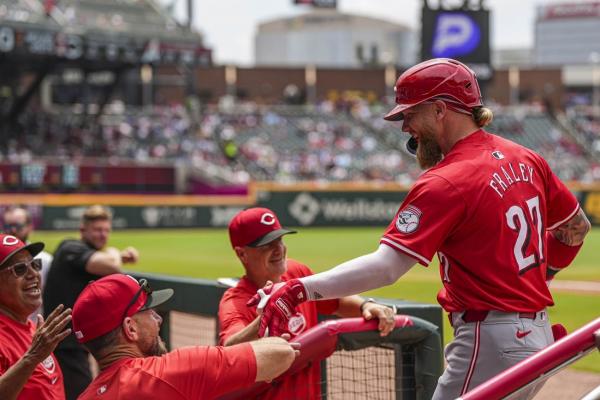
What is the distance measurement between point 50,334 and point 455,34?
2213 cm

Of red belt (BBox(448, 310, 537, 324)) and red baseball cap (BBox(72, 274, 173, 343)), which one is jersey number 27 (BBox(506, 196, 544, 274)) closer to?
red belt (BBox(448, 310, 537, 324))

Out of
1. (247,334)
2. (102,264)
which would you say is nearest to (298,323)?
(247,334)

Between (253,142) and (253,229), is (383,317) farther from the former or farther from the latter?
(253,142)

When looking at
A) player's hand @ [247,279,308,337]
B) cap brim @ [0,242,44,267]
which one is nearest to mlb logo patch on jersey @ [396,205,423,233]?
player's hand @ [247,279,308,337]

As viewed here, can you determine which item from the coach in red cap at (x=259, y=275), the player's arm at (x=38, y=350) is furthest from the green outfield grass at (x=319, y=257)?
the player's arm at (x=38, y=350)

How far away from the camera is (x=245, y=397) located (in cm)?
358

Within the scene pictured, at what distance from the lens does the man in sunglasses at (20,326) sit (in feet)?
12.7

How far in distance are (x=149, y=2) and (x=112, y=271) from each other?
42.8 m

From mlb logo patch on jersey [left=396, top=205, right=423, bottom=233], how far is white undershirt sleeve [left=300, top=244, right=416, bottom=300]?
0.09 m

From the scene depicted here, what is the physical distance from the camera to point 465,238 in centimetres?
338

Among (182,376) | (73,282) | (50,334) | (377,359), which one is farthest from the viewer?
(73,282)

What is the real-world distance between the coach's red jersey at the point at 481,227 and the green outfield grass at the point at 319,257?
571 cm

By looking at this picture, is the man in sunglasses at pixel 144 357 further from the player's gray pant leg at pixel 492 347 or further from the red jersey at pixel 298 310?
the player's gray pant leg at pixel 492 347

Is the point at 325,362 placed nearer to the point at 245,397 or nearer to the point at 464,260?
the point at 245,397
